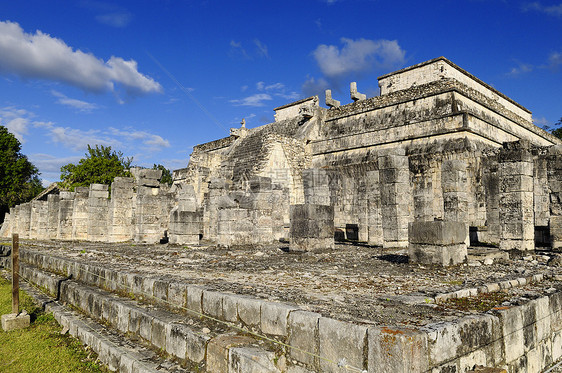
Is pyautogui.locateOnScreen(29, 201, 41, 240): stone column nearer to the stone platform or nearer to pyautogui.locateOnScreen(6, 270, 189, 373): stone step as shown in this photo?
the stone platform

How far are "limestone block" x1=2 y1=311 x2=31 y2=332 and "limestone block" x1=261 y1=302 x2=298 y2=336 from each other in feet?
15.2

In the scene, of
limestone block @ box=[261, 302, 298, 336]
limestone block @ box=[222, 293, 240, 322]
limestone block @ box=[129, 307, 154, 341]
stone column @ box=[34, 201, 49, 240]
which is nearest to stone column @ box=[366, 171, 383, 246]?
limestone block @ box=[129, 307, 154, 341]

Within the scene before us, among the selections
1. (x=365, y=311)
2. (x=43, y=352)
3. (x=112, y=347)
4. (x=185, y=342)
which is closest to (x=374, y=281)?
(x=365, y=311)

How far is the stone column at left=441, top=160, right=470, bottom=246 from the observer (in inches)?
424

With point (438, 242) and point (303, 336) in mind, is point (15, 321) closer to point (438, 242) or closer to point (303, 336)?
point (303, 336)

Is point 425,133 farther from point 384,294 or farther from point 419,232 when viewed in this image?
point 384,294

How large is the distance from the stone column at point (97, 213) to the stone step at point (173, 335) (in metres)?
12.1

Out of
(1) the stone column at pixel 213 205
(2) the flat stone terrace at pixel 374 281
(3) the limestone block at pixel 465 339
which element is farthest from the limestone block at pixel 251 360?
(1) the stone column at pixel 213 205

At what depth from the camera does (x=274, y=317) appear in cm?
351

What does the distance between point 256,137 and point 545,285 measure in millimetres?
23412

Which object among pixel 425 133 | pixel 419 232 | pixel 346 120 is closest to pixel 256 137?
pixel 346 120

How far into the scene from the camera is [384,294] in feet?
14.5

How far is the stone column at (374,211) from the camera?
41.4 ft

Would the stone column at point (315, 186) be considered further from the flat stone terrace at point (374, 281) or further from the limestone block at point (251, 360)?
the limestone block at point (251, 360)
